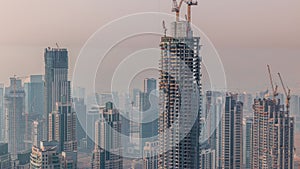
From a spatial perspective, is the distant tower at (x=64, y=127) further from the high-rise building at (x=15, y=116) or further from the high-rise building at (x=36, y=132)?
the high-rise building at (x=15, y=116)

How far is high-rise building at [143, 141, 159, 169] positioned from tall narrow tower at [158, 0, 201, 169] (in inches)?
1.9

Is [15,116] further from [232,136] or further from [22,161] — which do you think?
[232,136]

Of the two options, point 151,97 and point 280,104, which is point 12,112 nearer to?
point 151,97

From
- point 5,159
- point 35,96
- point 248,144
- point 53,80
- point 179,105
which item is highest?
point 53,80

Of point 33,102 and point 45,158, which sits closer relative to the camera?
point 45,158

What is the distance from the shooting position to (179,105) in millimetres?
4234

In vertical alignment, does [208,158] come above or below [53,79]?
below

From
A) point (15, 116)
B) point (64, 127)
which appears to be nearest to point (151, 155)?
point (64, 127)

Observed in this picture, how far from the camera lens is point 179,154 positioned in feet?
14.1

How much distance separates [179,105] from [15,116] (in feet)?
8.29

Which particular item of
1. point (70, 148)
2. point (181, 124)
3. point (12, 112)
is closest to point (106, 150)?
point (70, 148)

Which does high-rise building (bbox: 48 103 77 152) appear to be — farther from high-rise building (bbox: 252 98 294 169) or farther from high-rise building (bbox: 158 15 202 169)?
high-rise building (bbox: 252 98 294 169)

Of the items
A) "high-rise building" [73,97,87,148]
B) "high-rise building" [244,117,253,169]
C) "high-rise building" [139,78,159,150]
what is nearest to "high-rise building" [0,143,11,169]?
"high-rise building" [73,97,87,148]

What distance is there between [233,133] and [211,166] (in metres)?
0.87
